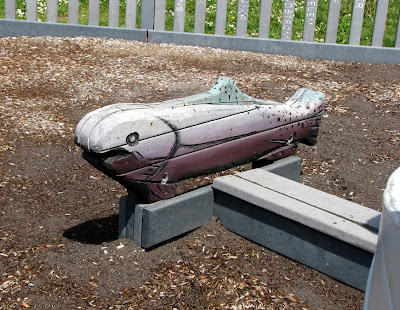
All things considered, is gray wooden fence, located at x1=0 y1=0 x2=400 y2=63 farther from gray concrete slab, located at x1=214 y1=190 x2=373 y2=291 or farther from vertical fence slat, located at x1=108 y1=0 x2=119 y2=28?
gray concrete slab, located at x1=214 y1=190 x2=373 y2=291

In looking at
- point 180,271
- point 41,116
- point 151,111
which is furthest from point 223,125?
point 41,116

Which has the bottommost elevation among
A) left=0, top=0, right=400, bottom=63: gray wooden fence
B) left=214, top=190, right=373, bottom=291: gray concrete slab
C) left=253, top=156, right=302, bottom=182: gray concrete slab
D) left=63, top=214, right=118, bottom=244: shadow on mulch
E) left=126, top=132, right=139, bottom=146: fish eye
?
left=63, top=214, right=118, bottom=244: shadow on mulch

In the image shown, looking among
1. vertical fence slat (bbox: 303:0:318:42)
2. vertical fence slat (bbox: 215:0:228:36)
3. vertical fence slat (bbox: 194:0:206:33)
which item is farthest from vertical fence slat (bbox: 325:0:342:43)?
vertical fence slat (bbox: 194:0:206:33)

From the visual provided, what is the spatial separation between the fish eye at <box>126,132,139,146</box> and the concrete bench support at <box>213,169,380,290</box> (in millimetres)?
693

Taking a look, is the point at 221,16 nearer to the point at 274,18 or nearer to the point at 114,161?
the point at 274,18

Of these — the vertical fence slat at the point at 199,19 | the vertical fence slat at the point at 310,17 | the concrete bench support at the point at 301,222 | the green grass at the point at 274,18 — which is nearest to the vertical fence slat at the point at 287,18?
the vertical fence slat at the point at 310,17

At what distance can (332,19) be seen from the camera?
25.0 ft

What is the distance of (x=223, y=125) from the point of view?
352 centimetres

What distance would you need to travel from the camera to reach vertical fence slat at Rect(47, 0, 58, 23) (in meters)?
7.82

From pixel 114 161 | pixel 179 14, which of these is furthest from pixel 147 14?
pixel 114 161

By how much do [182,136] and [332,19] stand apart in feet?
16.2

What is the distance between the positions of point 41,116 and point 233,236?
102 inches

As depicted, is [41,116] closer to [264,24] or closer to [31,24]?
[31,24]

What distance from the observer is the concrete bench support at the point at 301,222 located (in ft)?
10.2
